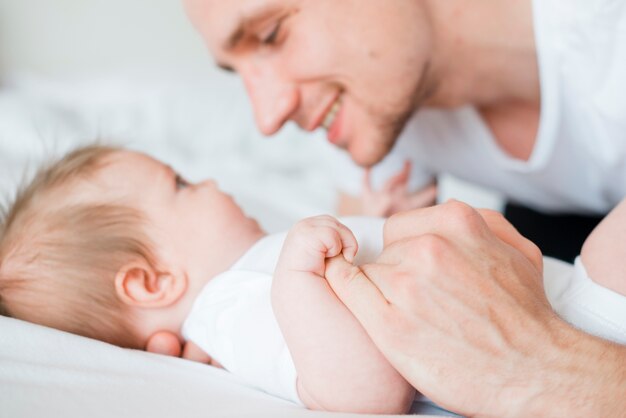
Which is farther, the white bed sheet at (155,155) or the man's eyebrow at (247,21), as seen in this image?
the man's eyebrow at (247,21)

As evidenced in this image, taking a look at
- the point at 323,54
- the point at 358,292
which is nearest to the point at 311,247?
the point at 358,292

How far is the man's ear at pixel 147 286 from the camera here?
3.10 ft

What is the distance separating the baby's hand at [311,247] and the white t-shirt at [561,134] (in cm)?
70

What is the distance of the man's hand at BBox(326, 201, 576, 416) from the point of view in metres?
0.67

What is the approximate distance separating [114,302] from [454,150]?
986 mm

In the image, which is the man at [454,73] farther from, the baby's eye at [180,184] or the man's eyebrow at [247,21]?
the baby's eye at [180,184]

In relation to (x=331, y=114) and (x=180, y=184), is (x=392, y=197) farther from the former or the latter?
(x=180, y=184)

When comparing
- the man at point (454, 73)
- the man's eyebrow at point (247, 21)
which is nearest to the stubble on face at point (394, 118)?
the man at point (454, 73)

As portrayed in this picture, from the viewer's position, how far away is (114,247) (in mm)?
954

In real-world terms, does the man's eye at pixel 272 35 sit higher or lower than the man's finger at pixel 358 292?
higher

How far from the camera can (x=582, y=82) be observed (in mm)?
1241

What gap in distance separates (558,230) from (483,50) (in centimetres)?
59

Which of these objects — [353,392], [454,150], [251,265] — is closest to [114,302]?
[251,265]

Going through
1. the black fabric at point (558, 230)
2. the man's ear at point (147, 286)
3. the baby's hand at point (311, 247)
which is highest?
the baby's hand at point (311, 247)
